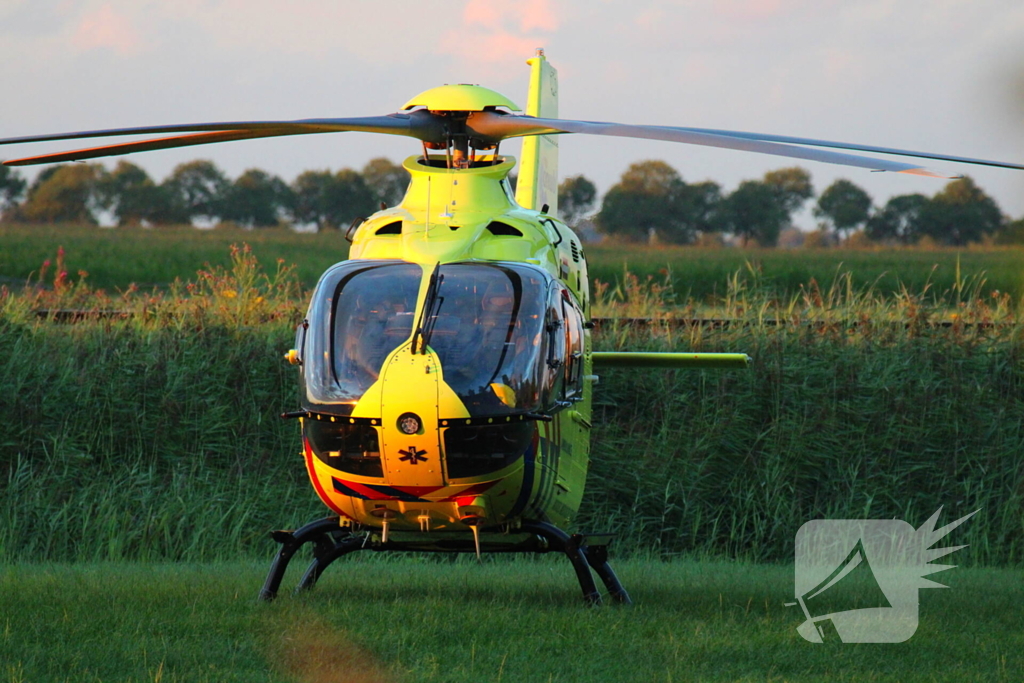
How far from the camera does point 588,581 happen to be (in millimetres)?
7656

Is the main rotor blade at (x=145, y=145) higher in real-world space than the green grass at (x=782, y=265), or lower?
higher

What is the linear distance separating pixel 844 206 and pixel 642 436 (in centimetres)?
A: 2852

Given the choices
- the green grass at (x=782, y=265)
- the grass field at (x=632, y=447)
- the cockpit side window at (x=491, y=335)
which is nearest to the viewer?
the cockpit side window at (x=491, y=335)

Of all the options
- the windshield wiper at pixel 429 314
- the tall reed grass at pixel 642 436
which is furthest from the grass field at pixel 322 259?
the windshield wiper at pixel 429 314

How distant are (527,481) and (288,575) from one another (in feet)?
10.9

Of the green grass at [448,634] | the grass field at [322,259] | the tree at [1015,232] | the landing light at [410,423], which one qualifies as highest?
the tree at [1015,232]

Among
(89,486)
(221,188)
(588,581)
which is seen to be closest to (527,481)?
(588,581)

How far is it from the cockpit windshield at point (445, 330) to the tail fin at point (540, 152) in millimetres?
3566

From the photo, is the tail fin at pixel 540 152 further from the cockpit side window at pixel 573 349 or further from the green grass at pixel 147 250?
the green grass at pixel 147 250

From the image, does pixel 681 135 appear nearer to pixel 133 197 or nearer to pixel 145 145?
pixel 145 145

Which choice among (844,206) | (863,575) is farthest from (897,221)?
(863,575)

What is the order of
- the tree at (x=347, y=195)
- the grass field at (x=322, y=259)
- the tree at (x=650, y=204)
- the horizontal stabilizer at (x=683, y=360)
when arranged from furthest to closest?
the tree at (x=347, y=195) < the tree at (x=650, y=204) < the grass field at (x=322, y=259) < the horizontal stabilizer at (x=683, y=360)

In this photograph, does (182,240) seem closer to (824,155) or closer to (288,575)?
(288,575)

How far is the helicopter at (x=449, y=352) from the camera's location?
258 inches
